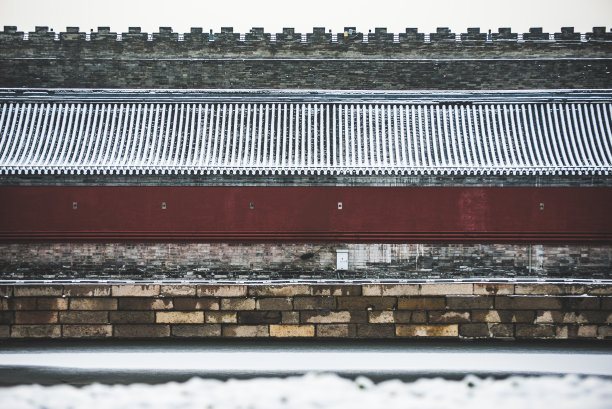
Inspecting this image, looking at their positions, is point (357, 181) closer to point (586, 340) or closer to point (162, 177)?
point (162, 177)

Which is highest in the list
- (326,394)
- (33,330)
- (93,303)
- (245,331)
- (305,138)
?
(305,138)

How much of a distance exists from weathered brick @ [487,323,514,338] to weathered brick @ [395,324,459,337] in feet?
1.84

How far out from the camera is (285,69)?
17.6 m

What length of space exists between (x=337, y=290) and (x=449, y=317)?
190cm

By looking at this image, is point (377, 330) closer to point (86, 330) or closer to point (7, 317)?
point (86, 330)

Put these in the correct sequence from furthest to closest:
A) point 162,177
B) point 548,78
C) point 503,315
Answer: point 548,78, point 162,177, point 503,315

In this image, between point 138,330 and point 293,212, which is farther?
point 293,212

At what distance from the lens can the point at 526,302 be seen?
9.67m

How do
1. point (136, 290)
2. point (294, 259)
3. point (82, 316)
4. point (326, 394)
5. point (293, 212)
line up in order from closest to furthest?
point (326, 394) < point (136, 290) < point (82, 316) < point (293, 212) < point (294, 259)

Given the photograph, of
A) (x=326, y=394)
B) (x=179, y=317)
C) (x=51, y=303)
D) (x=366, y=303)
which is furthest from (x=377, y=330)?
(x=51, y=303)

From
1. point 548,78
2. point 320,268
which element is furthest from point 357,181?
point 548,78

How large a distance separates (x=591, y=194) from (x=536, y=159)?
1.64 meters

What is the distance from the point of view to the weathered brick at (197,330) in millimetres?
9867

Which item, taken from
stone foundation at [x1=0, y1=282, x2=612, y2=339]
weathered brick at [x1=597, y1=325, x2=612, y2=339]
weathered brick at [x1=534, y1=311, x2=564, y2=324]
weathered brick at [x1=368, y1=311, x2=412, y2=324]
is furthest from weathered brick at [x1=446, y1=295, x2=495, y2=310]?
weathered brick at [x1=597, y1=325, x2=612, y2=339]
